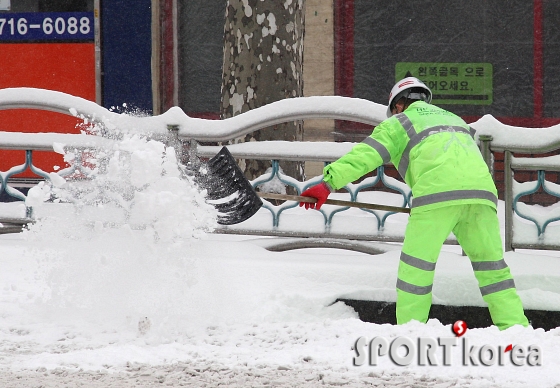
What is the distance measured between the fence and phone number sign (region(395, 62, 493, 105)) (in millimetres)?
4079

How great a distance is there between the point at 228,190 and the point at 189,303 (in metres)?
0.76

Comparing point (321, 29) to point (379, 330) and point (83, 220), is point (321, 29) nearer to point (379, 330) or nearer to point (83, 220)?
point (83, 220)

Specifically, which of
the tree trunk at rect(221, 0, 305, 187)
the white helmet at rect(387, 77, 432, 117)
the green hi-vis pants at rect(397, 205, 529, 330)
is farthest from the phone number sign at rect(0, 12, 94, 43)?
the green hi-vis pants at rect(397, 205, 529, 330)

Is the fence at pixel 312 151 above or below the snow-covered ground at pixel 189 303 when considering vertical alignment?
above

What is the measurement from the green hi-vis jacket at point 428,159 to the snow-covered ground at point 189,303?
73cm

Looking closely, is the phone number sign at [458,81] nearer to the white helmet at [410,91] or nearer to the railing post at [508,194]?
the railing post at [508,194]

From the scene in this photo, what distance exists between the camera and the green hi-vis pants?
475cm

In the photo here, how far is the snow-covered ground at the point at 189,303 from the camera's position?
13.4ft

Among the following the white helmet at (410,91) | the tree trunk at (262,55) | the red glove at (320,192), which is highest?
the tree trunk at (262,55)

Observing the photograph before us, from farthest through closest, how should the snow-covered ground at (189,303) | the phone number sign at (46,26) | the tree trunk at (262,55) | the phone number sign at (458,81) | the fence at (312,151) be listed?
the phone number sign at (46,26), the phone number sign at (458,81), the tree trunk at (262,55), the fence at (312,151), the snow-covered ground at (189,303)

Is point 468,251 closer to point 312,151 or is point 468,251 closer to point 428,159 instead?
point 428,159

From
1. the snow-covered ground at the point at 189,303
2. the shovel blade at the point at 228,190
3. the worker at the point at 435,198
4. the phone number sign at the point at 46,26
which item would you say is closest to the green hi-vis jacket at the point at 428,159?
the worker at the point at 435,198

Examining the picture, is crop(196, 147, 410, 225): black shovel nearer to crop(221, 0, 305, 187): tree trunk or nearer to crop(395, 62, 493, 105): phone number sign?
crop(221, 0, 305, 187): tree trunk

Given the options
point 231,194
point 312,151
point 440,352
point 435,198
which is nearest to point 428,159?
point 435,198
